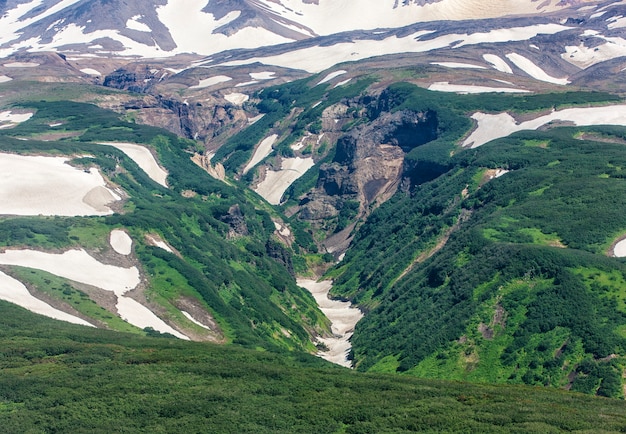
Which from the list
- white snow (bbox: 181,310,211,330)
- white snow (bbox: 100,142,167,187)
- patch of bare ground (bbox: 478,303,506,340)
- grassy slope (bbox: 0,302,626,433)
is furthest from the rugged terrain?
grassy slope (bbox: 0,302,626,433)

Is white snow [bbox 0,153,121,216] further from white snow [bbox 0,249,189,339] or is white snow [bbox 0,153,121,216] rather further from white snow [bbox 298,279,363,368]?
white snow [bbox 298,279,363,368]

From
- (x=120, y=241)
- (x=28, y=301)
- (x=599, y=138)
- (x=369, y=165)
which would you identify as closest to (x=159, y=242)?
(x=120, y=241)

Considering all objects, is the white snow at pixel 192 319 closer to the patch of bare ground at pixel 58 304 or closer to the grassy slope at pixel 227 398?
the patch of bare ground at pixel 58 304

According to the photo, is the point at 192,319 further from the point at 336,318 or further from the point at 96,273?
the point at 336,318

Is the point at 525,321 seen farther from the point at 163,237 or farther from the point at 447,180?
the point at 447,180

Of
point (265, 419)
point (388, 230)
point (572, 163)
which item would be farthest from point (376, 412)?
point (388, 230)

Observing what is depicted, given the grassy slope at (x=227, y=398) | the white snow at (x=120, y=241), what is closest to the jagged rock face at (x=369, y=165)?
the white snow at (x=120, y=241)
